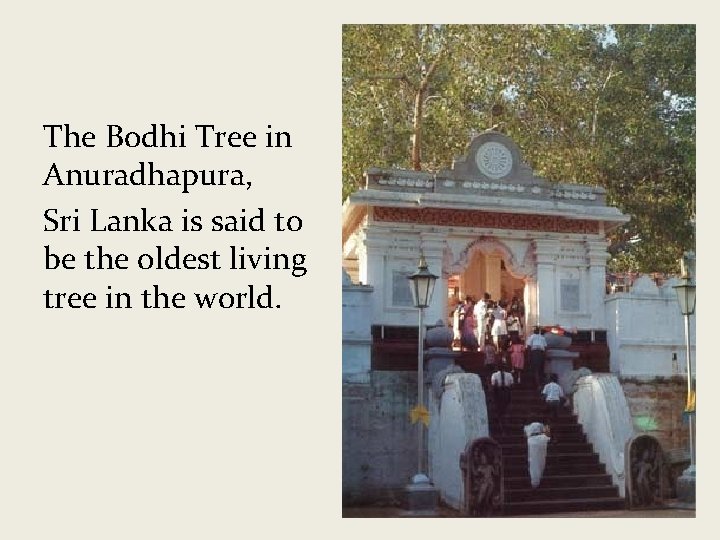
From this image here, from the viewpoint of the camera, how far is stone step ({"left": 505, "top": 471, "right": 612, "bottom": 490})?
1071 centimetres

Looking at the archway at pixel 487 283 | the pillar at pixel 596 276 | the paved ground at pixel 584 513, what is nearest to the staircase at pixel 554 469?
the paved ground at pixel 584 513

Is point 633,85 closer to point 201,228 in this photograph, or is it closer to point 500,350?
point 500,350

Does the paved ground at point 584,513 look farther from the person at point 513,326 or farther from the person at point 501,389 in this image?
the person at point 513,326

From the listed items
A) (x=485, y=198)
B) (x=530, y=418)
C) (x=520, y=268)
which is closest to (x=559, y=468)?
(x=530, y=418)

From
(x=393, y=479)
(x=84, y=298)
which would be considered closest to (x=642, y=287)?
(x=393, y=479)

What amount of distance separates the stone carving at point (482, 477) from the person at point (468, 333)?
242 cm

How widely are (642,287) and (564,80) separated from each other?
114 inches

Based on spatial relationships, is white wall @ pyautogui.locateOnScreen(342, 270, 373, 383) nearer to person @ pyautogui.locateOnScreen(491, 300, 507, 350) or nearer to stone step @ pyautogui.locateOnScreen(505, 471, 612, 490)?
person @ pyautogui.locateOnScreen(491, 300, 507, 350)

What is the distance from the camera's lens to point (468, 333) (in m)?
12.8

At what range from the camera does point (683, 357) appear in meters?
12.5

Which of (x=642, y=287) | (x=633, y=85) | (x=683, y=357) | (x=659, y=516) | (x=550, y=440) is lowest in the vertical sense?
(x=659, y=516)

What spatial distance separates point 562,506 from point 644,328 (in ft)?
10.8

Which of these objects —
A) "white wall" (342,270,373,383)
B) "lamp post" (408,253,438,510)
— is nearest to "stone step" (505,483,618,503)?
"lamp post" (408,253,438,510)

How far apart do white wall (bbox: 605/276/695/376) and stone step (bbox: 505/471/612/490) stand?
2144 mm
